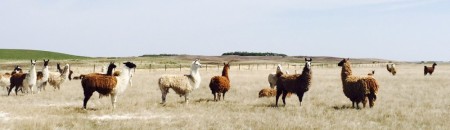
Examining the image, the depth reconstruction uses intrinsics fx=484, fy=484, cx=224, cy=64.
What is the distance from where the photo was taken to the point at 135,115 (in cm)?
1351

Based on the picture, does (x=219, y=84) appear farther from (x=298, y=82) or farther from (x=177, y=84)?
(x=298, y=82)

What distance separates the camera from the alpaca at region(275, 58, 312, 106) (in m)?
15.3

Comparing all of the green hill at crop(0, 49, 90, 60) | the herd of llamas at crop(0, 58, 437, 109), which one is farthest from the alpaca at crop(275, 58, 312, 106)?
the green hill at crop(0, 49, 90, 60)

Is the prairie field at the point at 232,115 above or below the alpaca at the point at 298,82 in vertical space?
below

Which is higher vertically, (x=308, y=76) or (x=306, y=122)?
(x=308, y=76)

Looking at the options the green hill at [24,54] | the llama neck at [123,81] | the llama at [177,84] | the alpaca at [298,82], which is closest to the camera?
the llama neck at [123,81]

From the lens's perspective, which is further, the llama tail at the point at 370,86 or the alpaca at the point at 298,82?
the alpaca at the point at 298,82

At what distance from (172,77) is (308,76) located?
14.8 feet

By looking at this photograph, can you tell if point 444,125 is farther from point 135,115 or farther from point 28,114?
point 28,114

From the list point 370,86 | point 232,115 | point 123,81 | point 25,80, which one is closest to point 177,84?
point 123,81

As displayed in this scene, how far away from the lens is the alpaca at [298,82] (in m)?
15.3

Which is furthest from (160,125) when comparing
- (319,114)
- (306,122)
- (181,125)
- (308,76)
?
(308,76)

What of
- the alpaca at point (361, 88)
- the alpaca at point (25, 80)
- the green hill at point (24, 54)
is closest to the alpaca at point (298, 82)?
the alpaca at point (361, 88)

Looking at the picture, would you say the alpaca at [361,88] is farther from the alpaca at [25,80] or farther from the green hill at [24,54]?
the green hill at [24,54]
